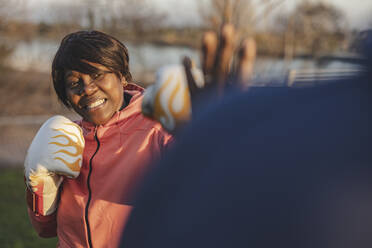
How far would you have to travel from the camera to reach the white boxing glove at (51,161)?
1.22 metres

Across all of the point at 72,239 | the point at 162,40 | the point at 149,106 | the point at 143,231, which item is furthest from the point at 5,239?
the point at 162,40

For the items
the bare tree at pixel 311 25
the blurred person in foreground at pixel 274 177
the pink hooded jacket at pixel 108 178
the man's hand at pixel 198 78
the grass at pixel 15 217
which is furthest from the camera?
the bare tree at pixel 311 25

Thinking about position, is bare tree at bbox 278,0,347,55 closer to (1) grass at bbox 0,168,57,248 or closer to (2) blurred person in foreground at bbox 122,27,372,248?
(1) grass at bbox 0,168,57,248

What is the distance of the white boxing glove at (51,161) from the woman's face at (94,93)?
0.08 metres

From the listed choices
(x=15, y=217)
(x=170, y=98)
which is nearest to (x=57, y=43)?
(x=15, y=217)

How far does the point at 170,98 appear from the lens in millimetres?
847

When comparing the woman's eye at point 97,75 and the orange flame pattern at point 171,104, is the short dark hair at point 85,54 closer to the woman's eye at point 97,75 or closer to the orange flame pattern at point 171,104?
the woman's eye at point 97,75

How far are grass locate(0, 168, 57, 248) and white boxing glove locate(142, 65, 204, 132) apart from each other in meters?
2.76

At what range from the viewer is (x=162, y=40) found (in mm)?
7062

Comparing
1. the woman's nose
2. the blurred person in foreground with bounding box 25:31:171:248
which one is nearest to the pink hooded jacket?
the blurred person in foreground with bounding box 25:31:171:248

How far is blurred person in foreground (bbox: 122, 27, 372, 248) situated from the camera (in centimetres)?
36

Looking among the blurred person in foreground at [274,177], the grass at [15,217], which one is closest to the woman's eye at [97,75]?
the blurred person in foreground at [274,177]

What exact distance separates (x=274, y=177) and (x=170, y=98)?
494 millimetres

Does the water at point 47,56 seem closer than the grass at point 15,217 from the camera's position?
No
